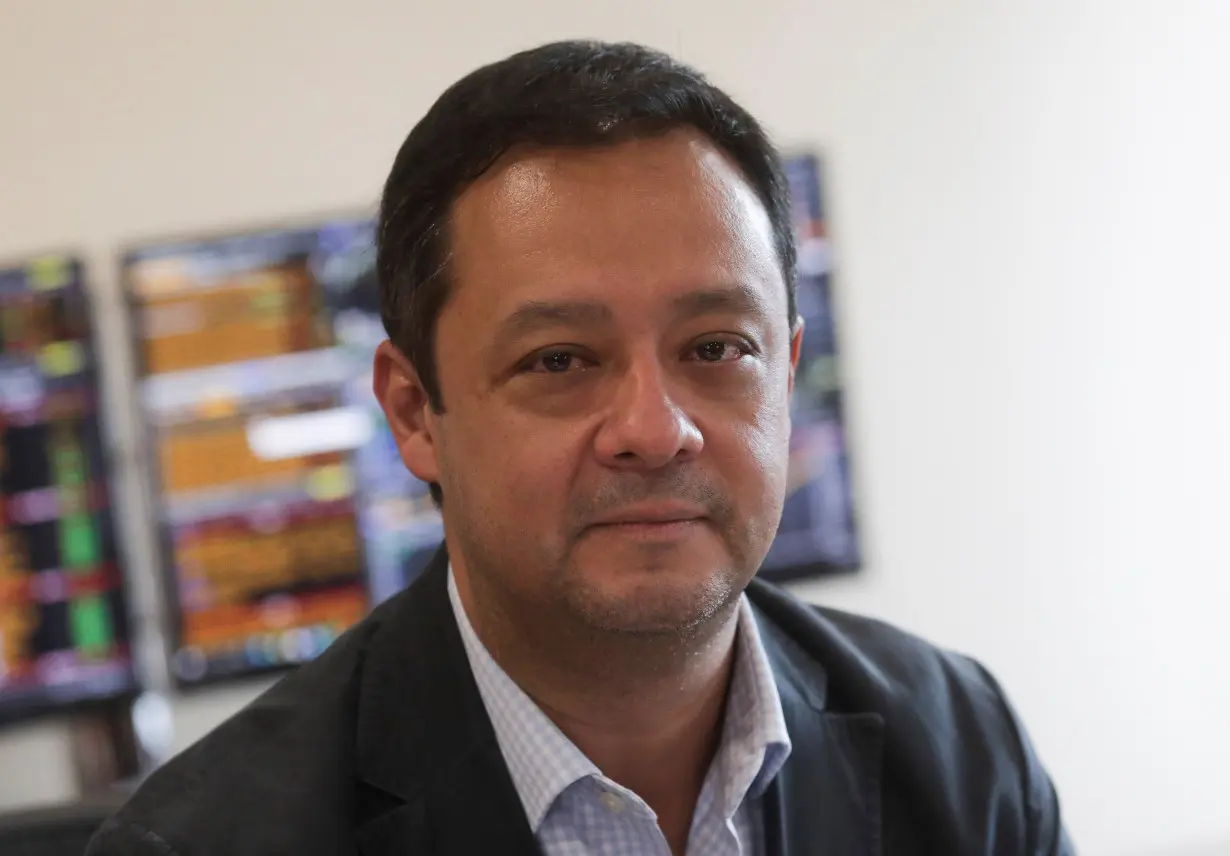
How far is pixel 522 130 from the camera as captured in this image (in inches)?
37.8

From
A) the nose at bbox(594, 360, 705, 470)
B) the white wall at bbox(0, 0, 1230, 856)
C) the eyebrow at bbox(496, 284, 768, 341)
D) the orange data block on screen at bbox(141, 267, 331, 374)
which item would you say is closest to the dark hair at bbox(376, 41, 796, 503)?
the eyebrow at bbox(496, 284, 768, 341)

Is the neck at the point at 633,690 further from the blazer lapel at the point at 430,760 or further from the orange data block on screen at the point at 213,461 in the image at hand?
the orange data block on screen at the point at 213,461

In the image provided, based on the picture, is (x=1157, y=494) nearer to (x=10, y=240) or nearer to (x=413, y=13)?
(x=413, y=13)

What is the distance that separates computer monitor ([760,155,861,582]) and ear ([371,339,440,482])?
3.84 feet

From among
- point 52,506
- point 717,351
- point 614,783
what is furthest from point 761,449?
point 52,506

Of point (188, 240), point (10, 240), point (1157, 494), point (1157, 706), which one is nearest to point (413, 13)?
point (188, 240)

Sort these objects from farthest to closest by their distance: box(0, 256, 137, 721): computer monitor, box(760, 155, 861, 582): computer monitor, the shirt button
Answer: box(760, 155, 861, 582): computer monitor
box(0, 256, 137, 721): computer monitor
the shirt button

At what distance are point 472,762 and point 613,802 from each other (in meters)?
0.13

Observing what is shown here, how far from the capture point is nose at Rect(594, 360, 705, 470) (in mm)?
885

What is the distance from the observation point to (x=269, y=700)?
41.3 inches

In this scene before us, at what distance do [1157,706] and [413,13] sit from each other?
83.2 inches

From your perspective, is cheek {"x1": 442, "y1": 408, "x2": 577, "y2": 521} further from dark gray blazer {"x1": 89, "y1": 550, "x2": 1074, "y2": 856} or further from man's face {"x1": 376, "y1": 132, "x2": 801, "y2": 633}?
dark gray blazer {"x1": 89, "y1": 550, "x2": 1074, "y2": 856}

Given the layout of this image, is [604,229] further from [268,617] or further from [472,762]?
[268,617]

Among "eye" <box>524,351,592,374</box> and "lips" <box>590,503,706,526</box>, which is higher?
"eye" <box>524,351,592,374</box>
